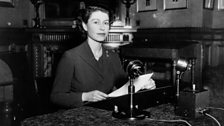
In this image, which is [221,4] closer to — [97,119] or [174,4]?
[174,4]

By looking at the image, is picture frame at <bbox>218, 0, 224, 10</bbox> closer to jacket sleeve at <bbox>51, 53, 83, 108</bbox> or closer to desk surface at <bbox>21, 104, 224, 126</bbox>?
jacket sleeve at <bbox>51, 53, 83, 108</bbox>

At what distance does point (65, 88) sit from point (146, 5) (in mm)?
4366

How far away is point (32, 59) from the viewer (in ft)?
17.0

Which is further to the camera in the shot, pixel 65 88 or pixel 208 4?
pixel 208 4

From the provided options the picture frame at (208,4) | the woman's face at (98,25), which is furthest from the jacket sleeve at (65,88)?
the picture frame at (208,4)

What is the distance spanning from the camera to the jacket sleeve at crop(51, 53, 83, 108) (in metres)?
1.99

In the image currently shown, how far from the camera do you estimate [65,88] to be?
6.92 feet

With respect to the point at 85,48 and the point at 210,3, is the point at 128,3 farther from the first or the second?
the point at 85,48

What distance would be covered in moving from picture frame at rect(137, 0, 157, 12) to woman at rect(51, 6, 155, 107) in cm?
380

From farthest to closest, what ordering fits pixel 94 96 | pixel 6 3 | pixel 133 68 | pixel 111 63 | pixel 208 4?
pixel 208 4, pixel 6 3, pixel 111 63, pixel 94 96, pixel 133 68

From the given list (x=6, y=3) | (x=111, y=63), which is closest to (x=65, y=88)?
(x=111, y=63)

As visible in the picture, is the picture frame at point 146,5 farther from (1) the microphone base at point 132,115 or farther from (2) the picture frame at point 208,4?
(1) the microphone base at point 132,115

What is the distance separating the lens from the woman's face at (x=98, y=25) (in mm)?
2250

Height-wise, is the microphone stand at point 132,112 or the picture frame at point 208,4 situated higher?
the picture frame at point 208,4
